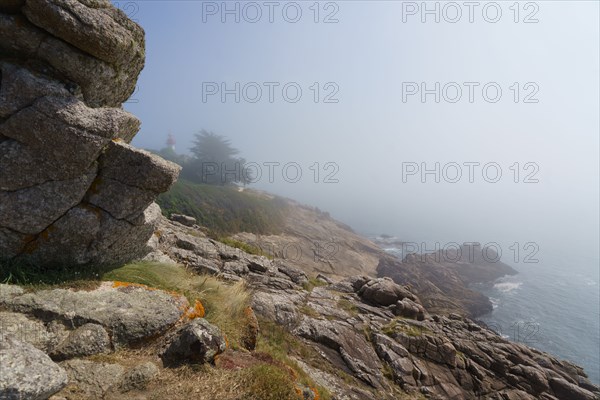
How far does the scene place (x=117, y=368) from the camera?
565 centimetres

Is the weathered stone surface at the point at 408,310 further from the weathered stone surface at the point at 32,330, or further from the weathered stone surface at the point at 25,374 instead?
the weathered stone surface at the point at 25,374

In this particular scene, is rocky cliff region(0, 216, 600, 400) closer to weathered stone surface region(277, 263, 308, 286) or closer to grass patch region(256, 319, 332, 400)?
grass patch region(256, 319, 332, 400)

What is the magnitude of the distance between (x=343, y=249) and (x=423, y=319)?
4367 centimetres

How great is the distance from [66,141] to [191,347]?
553 centimetres

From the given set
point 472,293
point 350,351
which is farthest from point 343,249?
point 350,351

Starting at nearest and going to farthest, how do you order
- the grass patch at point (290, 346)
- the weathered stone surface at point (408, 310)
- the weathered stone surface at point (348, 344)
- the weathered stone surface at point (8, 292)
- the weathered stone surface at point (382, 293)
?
the weathered stone surface at point (8, 292)
the grass patch at point (290, 346)
the weathered stone surface at point (348, 344)
the weathered stone surface at point (408, 310)
the weathered stone surface at point (382, 293)

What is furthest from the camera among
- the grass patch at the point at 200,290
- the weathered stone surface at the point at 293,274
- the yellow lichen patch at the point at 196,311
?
the weathered stone surface at the point at 293,274

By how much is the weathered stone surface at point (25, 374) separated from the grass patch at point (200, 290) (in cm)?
344

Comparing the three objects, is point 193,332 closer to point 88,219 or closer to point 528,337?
point 88,219

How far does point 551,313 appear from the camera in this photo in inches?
2502

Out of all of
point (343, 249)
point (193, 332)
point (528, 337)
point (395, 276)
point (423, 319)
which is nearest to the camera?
point (193, 332)

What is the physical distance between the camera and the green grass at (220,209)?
1673 inches

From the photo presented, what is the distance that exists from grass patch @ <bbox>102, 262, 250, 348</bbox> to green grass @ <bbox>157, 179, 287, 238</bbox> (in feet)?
94.9

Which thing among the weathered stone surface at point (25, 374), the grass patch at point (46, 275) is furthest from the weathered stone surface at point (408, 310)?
the weathered stone surface at point (25, 374)
